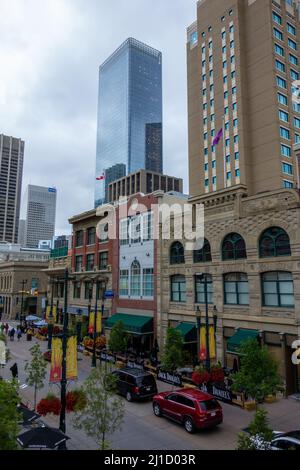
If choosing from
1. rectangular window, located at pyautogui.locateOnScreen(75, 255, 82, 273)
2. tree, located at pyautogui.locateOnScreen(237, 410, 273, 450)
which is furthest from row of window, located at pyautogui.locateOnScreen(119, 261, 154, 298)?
tree, located at pyautogui.locateOnScreen(237, 410, 273, 450)

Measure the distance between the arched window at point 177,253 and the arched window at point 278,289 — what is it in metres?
9.21

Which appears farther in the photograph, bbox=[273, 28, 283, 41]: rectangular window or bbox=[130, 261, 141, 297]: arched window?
bbox=[273, 28, 283, 41]: rectangular window

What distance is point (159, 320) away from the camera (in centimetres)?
3369

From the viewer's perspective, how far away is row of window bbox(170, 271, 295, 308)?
76.3ft

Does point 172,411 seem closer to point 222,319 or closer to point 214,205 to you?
point 222,319

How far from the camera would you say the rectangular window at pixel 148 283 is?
3578 centimetres

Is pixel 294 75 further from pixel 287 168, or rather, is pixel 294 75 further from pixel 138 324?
pixel 138 324

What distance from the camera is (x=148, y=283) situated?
3634 centimetres

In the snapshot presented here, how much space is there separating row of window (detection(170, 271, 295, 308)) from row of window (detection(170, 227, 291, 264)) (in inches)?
54.4

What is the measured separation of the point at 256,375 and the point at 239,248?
11.7 metres

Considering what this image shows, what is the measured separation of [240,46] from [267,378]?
62.3 m

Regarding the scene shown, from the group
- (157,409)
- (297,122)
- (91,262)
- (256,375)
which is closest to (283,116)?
(297,122)

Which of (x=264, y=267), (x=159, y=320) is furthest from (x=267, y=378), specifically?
(x=159, y=320)

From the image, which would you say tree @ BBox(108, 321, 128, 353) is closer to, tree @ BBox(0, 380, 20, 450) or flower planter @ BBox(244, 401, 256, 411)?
flower planter @ BBox(244, 401, 256, 411)
